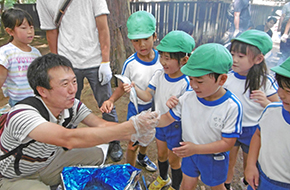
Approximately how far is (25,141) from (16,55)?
1.22 meters

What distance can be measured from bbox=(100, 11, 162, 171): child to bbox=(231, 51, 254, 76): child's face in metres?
0.75

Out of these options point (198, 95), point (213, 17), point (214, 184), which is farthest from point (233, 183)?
point (213, 17)

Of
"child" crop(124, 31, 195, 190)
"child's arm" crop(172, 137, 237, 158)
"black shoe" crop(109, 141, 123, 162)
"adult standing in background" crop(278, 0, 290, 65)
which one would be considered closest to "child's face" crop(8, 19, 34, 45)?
"child" crop(124, 31, 195, 190)

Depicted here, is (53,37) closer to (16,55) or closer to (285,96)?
(16,55)

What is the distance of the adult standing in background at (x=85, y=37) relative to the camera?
2.60 m

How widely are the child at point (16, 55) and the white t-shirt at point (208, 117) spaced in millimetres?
1768

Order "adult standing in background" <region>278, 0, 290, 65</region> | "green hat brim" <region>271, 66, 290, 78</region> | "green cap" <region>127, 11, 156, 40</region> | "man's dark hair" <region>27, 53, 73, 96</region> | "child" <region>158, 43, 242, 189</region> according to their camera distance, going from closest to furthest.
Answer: "green hat brim" <region>271, 66, 290, 78</region> → "child" <region>158, 43, 242, 189</region> → "man's dark hair" <region>27, 53, 73, 96</region> → "green cap" <region>127, 11, 156, 40</region> → "adult standing in background" <region>278, 0, 290, 65</region>

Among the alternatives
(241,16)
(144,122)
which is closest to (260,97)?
(144,122)

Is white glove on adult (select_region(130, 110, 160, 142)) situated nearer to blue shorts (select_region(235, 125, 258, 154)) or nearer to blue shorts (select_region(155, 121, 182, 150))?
blue shorts (select_region(155, 121, 182, 150))

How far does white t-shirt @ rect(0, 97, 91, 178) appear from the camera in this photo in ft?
4.95

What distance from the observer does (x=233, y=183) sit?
2.40 m

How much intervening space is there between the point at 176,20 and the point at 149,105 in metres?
7.80

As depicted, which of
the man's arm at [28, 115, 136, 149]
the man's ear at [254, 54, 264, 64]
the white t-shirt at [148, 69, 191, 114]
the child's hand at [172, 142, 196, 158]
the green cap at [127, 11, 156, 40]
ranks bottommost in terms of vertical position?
the child's hand at [172, 142, 196, 158]

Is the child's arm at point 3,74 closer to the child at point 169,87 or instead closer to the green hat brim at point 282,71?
the child at point 169,87
